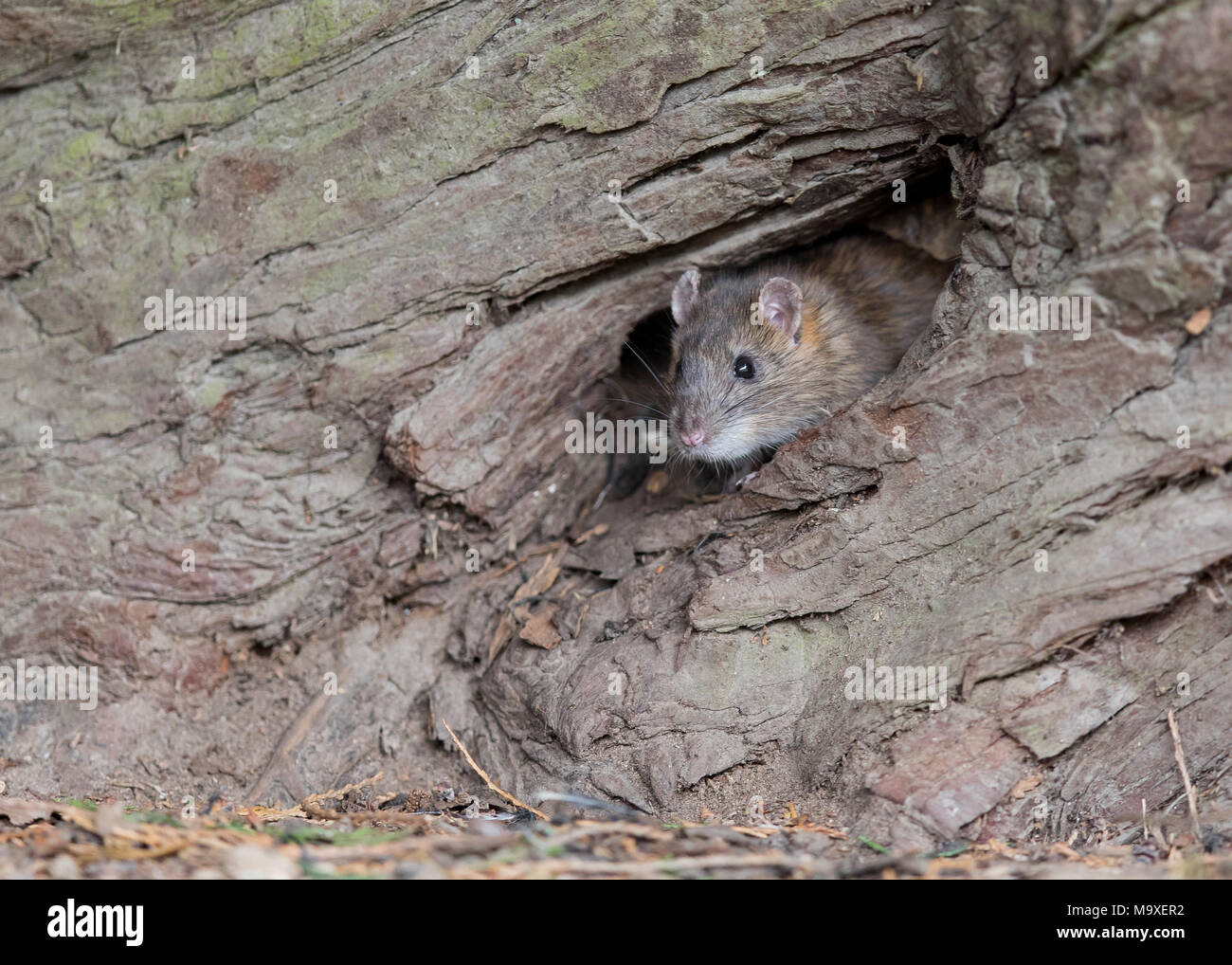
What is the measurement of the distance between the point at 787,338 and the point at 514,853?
395cm

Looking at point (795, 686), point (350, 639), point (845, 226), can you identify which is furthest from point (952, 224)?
point (350, 639)

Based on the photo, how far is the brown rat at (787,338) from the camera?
6.24 metres

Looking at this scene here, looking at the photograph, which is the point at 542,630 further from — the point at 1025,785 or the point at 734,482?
the point at 1025,785

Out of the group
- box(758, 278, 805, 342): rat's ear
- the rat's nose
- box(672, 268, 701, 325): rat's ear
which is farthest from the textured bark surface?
the rat's nose

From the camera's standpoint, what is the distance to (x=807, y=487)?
5.05 m
